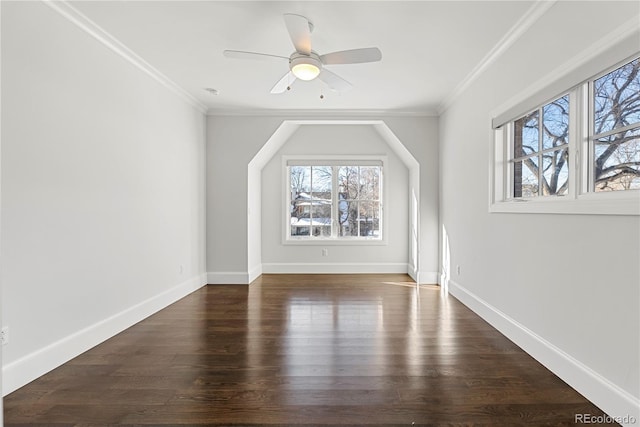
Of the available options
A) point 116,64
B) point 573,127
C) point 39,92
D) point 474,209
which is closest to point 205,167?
point 116,64

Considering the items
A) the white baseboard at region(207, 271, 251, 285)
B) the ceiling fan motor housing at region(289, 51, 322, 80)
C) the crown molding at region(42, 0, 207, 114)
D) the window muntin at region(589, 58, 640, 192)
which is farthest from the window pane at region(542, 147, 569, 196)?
the white baseboard at region(207, 271, 251, 285)

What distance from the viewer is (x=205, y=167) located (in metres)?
4.90

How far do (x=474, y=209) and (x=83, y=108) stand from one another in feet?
12.0

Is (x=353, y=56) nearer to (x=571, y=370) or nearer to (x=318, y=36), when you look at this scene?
(x=318, y=36)

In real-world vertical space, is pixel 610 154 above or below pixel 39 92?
below

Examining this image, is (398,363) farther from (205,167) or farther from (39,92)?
(205,167)

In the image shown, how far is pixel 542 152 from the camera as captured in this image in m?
2.69

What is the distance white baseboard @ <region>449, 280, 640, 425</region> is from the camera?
178 cm

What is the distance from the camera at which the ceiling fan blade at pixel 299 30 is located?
224cm

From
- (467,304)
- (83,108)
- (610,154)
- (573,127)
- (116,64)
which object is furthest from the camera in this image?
(467,304)

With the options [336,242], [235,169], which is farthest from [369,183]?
[235,169]

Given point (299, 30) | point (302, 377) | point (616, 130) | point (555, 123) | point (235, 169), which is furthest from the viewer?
point (235, 169)

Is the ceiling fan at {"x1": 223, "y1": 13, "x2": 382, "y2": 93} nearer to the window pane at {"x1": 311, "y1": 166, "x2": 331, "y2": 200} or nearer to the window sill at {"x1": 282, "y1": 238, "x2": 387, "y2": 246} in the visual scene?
the window pane at {"x1": 311, "y1": 166, "x2": 331, "y2": 200}

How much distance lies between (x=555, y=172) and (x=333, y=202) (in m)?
3.75
